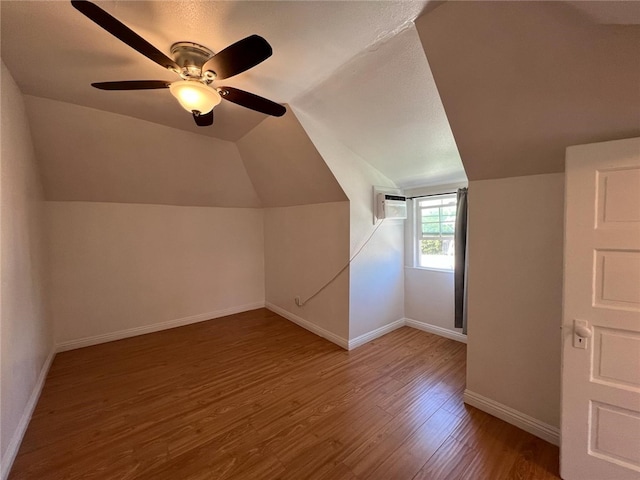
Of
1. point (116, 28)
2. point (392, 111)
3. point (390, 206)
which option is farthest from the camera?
point (390, 206)

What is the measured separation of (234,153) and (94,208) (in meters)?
1.84

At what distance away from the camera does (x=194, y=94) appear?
1429 mm

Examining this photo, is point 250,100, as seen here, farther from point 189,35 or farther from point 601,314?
point 601,314

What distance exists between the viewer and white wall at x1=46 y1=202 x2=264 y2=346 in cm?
307

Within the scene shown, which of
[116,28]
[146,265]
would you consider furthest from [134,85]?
[146,265]

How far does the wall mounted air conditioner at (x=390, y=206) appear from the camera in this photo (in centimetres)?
318

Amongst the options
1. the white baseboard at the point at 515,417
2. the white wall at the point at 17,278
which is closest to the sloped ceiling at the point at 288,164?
the white wall at the point at 17,278

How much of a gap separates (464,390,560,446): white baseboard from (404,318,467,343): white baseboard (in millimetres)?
1216

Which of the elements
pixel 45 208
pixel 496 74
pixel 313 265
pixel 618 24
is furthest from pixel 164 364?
pixel 618 24

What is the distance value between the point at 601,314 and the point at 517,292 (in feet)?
1.60

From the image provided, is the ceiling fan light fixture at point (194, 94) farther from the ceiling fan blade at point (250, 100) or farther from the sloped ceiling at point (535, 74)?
the sloped ceiling at point (535, 74)

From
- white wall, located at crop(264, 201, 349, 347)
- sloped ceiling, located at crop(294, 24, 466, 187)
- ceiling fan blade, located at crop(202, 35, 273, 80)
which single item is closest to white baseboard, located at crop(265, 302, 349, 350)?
white wall, located at crop(264, 201, 349, 347)

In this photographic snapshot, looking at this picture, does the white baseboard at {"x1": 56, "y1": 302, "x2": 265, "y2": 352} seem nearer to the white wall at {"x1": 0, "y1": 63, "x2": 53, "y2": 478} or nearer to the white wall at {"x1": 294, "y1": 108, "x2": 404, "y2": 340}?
the white wall at {"x1": 0, "y1": 63, "x2": 53, "y2": 478}

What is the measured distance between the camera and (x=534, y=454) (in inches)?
63.9
